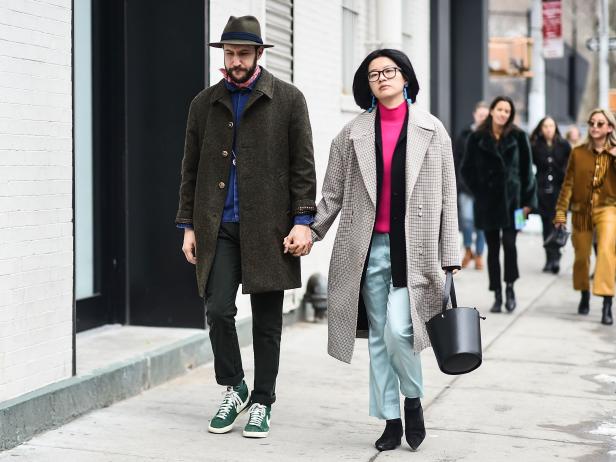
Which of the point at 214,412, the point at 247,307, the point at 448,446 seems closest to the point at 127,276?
the point at 247,307

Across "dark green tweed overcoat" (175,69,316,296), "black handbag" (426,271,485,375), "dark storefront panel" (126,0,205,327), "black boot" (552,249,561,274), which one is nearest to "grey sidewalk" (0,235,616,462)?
"black handbag" (426,271,485,375)

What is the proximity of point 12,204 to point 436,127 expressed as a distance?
2.09 metres

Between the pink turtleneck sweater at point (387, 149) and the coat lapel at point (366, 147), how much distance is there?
0.05 meters

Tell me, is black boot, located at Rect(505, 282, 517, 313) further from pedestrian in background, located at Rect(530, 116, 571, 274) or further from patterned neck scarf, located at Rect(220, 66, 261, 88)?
patterned neck scarf, located at Rect(220, 66, 261, 88)

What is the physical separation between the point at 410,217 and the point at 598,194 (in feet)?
16.1

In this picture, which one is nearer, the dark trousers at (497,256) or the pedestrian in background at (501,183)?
the pedestrian in background at (501,183)

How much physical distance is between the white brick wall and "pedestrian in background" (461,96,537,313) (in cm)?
515

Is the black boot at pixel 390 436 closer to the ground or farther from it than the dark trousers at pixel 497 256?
closer to the ground

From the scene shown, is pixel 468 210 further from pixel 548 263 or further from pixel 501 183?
pixel 501 183

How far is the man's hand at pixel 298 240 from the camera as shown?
572 centimetres

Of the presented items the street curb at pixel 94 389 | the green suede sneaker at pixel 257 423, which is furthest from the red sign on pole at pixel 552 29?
the green suede sneaker at pixel 257 423

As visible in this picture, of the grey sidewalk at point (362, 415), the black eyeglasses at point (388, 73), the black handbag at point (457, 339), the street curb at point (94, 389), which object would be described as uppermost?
the black eyeglasses at point (388, 73)

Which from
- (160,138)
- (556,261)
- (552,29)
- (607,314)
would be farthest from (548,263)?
(552,29)

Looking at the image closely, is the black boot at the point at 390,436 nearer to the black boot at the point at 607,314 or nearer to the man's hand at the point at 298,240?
the man's hand at the point at 298,240
